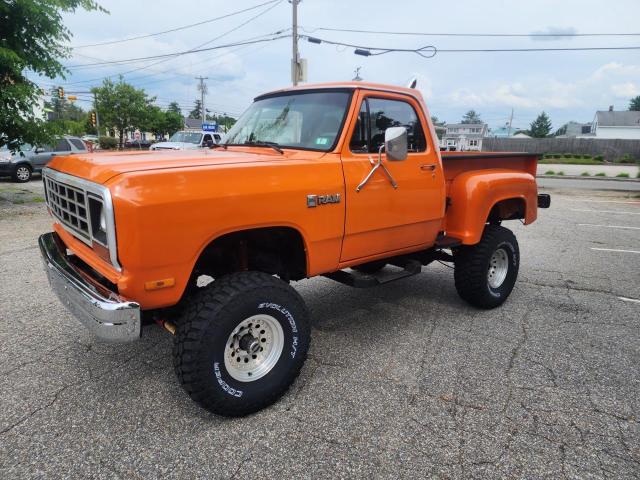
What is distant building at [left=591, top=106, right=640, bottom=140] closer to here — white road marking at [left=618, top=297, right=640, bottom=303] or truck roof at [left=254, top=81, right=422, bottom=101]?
white road marking at [left=618, top=297, right=640, bottom=303]

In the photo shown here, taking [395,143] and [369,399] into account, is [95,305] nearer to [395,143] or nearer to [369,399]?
[369,399]

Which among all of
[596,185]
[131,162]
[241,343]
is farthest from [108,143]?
[241,343]

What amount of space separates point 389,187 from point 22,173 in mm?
16037

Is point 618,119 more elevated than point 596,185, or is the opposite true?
point 618,119

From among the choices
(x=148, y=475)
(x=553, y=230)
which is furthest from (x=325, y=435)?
(x=553, y=230)

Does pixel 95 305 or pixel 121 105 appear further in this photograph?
pixel 121 105

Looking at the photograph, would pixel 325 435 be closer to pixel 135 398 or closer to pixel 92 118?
pixel 135 398

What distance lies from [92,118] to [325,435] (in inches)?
2646

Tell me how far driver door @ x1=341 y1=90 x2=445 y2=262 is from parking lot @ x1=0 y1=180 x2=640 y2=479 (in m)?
0.94

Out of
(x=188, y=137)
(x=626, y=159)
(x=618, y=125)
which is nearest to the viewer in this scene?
(x=188, y=137)

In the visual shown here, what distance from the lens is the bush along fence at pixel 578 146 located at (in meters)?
38.0

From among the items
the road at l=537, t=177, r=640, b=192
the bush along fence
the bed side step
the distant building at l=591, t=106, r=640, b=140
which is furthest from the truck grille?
the distant building at l=591, t=106, r=640, b=140

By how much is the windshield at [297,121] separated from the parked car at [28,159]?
13066mm

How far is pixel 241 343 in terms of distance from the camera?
9.04ft
